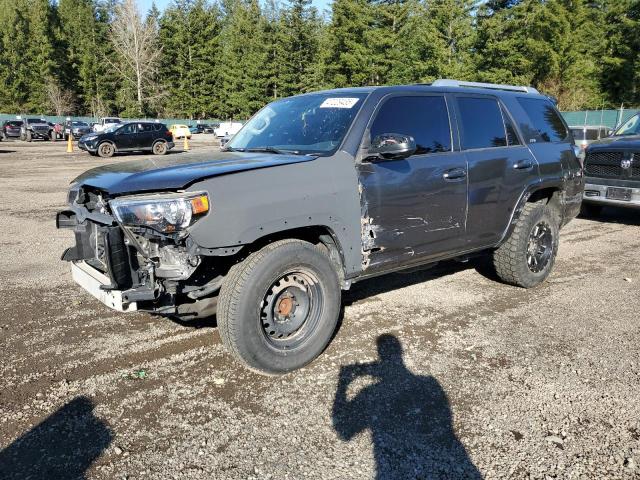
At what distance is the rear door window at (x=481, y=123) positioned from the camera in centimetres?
479

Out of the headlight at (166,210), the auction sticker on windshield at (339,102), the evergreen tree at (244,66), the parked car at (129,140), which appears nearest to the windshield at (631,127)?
the auction sticker on windshield at (339,102)

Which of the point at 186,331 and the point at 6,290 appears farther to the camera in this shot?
the point at 6,290

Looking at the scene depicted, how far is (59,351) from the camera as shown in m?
4.05

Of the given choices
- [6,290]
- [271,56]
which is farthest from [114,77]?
[6,290]

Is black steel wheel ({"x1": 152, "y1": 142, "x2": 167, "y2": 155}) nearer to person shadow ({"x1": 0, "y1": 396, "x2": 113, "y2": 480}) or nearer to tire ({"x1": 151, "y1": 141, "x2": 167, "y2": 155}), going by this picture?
tire ({"x1": 151, "y1": 141, "x2": 167, "y2": 155})

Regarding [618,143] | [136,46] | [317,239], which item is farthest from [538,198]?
[136,46]

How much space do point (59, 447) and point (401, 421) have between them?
192 centimetres

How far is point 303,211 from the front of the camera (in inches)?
140

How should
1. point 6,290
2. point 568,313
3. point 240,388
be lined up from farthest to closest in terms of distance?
point 6,290
point 568,313
point 240,388

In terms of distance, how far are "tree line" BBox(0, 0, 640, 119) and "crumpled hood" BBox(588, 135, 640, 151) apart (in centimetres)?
4093

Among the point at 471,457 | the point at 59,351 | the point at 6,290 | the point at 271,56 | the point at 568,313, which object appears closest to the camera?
the point at 471,457

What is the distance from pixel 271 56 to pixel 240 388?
70.3 m

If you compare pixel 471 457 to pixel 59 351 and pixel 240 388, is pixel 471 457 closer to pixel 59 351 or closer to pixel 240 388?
pixel 240 388

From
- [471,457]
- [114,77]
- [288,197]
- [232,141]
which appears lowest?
[471,457]
